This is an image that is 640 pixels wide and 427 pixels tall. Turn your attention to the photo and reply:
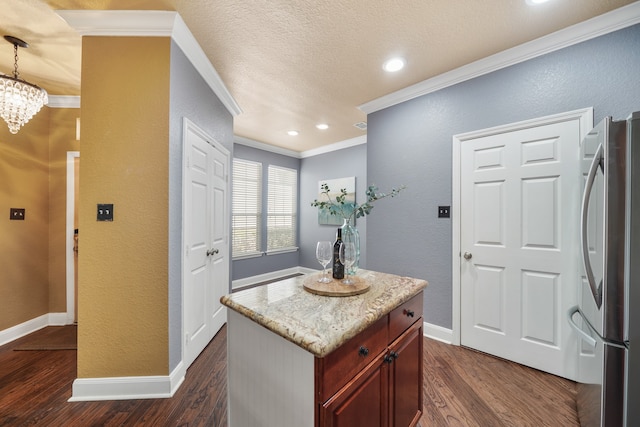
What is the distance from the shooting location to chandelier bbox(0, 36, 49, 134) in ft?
6.19

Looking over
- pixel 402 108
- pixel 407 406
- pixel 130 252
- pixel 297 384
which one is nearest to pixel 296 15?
pixel 402 108

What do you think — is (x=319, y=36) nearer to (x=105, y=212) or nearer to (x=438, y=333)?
(x=105, y=212)

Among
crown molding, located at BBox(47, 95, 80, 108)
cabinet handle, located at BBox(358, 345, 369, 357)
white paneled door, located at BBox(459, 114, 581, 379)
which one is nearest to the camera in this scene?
cabinet handle, located at BBox(358, 345, 369, 357)

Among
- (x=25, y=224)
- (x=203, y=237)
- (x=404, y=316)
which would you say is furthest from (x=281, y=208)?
(x=404, y=316)

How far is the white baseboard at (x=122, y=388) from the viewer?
1.74 m

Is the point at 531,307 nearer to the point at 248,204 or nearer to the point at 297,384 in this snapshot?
the point at 297,384

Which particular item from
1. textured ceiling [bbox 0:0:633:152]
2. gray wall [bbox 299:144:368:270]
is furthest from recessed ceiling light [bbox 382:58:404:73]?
gray wall [bbox 299:144:368:270]

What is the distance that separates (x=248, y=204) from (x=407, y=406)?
403cm

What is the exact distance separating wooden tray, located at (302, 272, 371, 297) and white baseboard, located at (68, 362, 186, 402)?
1.38m

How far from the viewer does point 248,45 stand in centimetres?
207

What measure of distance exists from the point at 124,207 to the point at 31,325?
2358 millimetres

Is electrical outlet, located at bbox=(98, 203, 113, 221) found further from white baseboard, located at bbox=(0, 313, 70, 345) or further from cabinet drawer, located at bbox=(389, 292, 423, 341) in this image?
white baseboard, located at bbox=(0, 313, 70, 345)

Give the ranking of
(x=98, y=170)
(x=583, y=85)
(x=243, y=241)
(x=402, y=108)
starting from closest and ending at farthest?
(x=98, y=170), (x=583, y=85), (x=402, y=108), (x=243, y=241)

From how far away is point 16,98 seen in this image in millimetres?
1921
